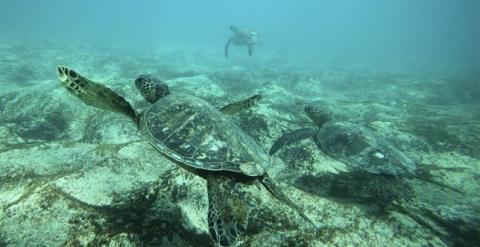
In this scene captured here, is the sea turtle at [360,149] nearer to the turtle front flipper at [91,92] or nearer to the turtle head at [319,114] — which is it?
the turtle head at [319,114]

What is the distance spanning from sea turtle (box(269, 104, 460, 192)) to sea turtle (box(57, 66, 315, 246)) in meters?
1.69

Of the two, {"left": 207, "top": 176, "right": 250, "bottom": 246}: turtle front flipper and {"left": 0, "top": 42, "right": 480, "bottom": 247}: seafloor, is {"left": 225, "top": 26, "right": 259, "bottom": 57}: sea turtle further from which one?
{"left": 207, "top": 176, "right": 250, "bottom": 246}: turtle front flipper

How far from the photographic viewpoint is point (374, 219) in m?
3.54

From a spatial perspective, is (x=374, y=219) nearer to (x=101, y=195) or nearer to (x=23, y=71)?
(x=101, y=195)

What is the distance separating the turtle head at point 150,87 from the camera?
4.50 meters

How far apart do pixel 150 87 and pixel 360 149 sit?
3.63 metres

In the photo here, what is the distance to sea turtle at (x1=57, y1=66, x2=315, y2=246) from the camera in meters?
2.92

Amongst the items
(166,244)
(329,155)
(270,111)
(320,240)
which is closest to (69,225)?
(166,244)

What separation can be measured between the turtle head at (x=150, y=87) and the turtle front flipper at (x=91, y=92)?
2.13ft

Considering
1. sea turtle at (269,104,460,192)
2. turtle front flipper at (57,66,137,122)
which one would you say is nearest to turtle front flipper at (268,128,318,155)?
sea turtle at (269,104,460,192)

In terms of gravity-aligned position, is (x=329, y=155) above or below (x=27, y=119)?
above

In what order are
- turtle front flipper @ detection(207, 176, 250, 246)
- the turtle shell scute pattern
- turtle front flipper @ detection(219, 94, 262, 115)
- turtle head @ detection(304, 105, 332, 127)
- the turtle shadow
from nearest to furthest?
turtle front flipper @ detection(207, 176, 250, 246), the turtle shell scute pattern, the turtle shadow, turtle front flipper @ detection(219, 94, 262, 115), turtle head @ detection(304, 105, 332, 127)

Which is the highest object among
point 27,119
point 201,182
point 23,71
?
point 201,182

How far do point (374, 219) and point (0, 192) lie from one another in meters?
4.68
